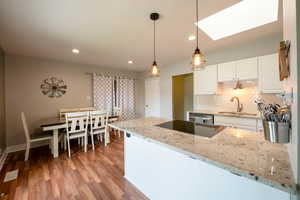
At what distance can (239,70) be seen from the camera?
2.82 metres

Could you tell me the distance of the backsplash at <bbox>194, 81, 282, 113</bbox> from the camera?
2.89 metres

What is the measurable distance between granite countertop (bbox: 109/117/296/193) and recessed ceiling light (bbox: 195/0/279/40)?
176 cm

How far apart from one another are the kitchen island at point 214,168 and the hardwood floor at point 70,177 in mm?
501

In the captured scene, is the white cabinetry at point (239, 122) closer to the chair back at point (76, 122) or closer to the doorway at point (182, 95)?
the doorway at point (182, 95)

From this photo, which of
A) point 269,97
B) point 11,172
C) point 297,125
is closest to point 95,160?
point 11,172

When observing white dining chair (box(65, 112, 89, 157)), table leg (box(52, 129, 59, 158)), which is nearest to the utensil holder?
white dining chair (box(65, 112, 89, 157))

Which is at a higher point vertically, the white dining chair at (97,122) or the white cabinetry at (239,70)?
the white cabinetry at (239,70)

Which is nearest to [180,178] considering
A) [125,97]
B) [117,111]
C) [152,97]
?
[117,111]

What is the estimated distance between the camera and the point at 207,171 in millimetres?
1090

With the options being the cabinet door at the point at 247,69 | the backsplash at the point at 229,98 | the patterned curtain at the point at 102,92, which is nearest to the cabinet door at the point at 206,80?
the backsplash at the point at 229,98

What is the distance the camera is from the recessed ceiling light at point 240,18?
1.81 metres

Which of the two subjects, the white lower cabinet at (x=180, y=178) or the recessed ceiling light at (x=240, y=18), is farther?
the recessed ceiling light at (x=240, y=18)

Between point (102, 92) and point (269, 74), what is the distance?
15.3ft

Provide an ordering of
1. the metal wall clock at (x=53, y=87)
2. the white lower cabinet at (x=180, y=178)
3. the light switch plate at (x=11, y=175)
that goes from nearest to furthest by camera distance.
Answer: the white lower cabinet at (x=180, y=178)
the light switch plate at (x=11, y=175)
the metal wall clock at (x=53, y=87)
